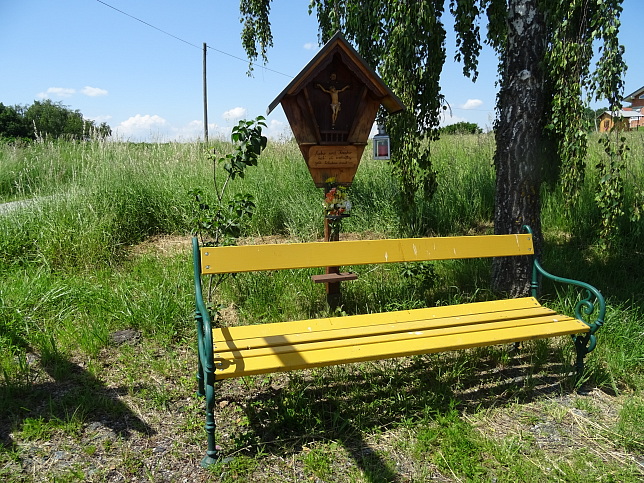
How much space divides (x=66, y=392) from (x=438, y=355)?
240cm

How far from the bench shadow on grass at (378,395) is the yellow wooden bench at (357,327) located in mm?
298

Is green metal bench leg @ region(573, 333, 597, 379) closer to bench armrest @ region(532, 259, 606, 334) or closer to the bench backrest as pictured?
bench armrest @ region(532, 259, 606, 334)

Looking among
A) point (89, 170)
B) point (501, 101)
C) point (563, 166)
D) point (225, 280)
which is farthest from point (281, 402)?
point (89, 170)

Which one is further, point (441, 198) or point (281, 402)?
point (441, 198)

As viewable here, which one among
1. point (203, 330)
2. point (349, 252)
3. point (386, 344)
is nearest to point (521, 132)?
point (349, 252)

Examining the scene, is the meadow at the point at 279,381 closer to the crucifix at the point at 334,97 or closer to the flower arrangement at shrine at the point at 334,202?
the flower arrangement at shrine at the point at 334,202

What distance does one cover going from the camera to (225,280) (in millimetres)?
4375

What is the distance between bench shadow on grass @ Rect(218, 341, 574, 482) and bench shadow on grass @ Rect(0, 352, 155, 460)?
56 cm

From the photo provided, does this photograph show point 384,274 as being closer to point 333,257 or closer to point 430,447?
point 333,257

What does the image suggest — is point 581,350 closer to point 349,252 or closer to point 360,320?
point 360,320

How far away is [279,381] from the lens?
3109mm

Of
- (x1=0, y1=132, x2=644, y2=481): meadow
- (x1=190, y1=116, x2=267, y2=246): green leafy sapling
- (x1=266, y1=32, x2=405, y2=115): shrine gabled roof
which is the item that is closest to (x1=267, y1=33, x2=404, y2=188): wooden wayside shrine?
(x1=266, y1=32, x2=405, y2=115): shrine gabled roof

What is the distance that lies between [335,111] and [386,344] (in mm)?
1860

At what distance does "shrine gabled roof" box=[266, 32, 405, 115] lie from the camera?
3.45 m
